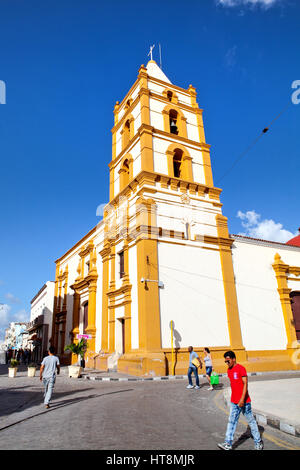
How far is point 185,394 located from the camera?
9070 millimetres

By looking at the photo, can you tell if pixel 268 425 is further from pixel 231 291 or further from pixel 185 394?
pixel 231 291

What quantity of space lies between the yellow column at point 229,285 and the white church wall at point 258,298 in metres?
0.60

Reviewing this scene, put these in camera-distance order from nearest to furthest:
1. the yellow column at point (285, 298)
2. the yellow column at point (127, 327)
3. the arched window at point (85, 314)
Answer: the yellow column at point (127, 327) < the yellow column at point (285, 298) < the arched window at point (85, 314)

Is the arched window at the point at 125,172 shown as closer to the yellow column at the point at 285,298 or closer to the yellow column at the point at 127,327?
the yellow column at the point at 127,327

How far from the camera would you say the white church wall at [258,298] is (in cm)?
1788

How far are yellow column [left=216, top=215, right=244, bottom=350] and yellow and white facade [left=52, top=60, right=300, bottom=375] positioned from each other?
0.06 meters

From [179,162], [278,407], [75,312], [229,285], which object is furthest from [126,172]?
[278,407]

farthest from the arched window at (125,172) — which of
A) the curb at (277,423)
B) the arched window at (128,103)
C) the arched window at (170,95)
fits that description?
the curb at (277,423)

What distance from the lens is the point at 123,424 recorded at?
554 cm

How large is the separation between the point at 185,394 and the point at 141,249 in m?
8.06

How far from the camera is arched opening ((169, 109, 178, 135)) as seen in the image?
2183 cm

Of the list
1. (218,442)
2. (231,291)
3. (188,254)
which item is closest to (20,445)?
(218,442)

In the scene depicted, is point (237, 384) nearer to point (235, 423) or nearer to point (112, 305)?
point (235, 423)

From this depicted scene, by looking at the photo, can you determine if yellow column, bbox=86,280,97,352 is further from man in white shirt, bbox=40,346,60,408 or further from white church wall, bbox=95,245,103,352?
man in white shirt, bbox=40,346,60,408
